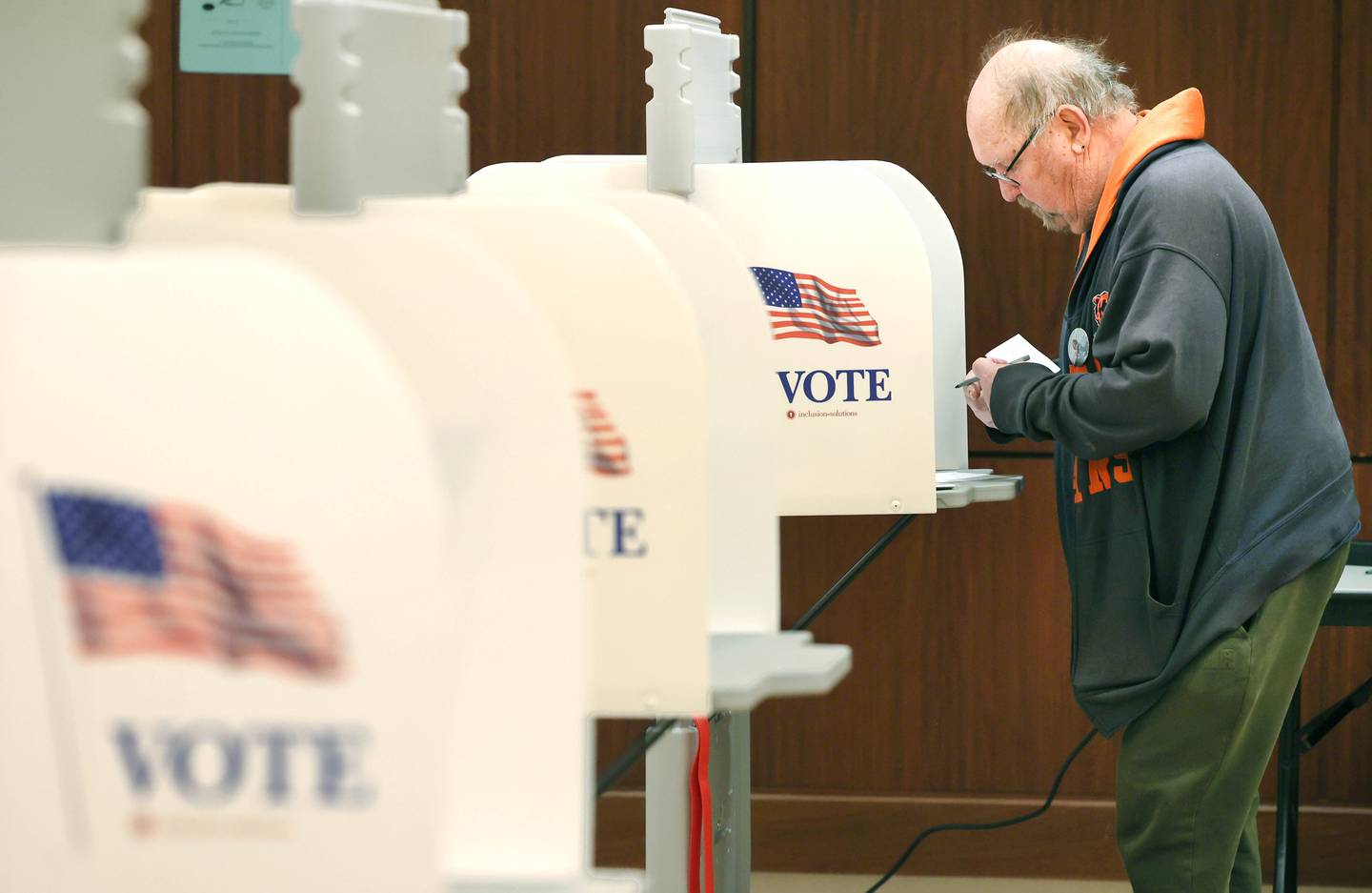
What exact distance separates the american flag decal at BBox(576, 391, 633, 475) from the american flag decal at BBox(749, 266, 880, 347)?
809mm

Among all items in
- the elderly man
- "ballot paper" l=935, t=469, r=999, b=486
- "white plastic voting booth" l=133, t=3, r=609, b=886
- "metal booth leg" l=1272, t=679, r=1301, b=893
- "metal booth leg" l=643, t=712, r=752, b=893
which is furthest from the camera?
"metal booth leg" l=1272, t=679, r=1301, b=893

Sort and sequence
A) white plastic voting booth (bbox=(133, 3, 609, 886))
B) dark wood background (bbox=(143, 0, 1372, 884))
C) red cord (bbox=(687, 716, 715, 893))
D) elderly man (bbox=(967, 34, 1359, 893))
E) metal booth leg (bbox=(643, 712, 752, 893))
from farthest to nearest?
1. dark wood background (bbox=(143, 0, 1372, 884))
2. metal booth leg (bbox=(643, 712, 752, 893))
3. elderly man (bbox=(967, 34, 1359, 893))
4. red cord (bbox=(687, 716, 715, 893))
5. white plastic voting booth (bbox=(133, 3, 609, 886))

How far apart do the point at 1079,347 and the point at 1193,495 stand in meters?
0.23

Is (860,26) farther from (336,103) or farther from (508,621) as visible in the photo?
(508,621)

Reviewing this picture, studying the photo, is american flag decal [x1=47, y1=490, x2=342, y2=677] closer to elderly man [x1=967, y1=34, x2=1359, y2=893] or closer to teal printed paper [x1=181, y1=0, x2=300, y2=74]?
elderly man [x1=967, y1=34, x2=1359, y2=893]

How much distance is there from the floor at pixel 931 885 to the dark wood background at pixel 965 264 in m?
0.02

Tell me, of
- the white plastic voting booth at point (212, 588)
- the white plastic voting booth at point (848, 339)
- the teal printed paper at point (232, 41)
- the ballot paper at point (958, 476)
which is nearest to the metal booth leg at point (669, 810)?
the white plastic voting booth at point (848, 339)

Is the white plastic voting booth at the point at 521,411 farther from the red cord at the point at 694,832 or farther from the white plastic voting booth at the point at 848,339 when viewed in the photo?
the white plastic voting booth at the point at 848,339

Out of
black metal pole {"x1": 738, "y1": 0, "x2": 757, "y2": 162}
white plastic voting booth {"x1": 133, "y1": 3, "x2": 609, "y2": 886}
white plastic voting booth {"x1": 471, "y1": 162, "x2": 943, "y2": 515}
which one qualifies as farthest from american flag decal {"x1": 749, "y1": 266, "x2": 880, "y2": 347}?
black metal pole {"x1": 738, "y1": 0, "x2": 757, "y2": 162}

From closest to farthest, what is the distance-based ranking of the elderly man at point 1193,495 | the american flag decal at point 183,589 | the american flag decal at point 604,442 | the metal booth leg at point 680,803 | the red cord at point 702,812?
1. the american flag decal at point 183,589
2. the american flag decal at point 604,442
3. the red cord at point 702,812
4. the elderly man at point 1193,495
5. the metal booth leg at point 680,803

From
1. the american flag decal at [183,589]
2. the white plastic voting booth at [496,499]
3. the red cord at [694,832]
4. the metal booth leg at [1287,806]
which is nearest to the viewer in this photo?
the american flag decal at [183,589]

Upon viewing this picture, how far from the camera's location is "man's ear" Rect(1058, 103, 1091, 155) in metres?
2.06

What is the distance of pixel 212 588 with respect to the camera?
604mm

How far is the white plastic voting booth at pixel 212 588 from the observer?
23.7 inches
